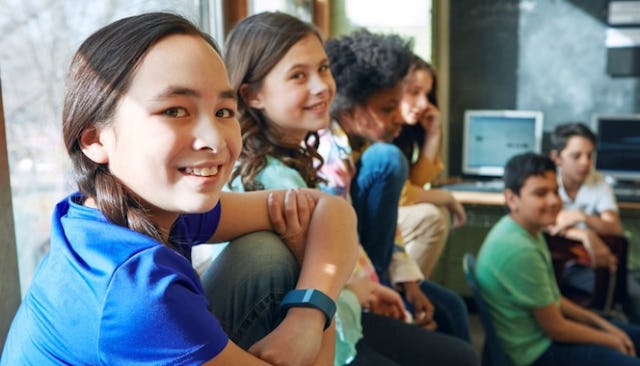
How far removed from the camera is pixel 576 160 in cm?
325

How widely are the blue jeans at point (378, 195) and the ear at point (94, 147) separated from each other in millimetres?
1036

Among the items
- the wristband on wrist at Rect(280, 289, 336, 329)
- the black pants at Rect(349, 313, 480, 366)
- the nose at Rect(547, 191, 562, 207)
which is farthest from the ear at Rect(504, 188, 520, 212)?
the wristband on wrist at Rect(280, 289, 336, 329)

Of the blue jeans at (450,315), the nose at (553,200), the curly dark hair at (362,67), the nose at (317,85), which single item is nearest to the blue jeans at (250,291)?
the nose at (317,85)

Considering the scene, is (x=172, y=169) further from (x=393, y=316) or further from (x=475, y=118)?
(x=475, y=118)

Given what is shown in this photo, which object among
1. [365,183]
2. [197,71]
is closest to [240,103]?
[365,183]

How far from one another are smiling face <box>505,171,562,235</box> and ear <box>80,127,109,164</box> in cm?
170

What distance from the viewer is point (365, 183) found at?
71.5 inches

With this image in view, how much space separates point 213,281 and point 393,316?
0.75 m

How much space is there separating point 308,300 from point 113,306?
1.10ft

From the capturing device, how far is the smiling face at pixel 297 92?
1.44 meters

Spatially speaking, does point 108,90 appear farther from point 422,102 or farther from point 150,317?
point 422,102

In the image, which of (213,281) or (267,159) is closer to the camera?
(213,281)

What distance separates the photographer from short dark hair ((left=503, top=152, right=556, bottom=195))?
92.0 inches

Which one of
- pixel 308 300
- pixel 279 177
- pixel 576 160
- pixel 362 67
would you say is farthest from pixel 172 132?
pixel 576 160
